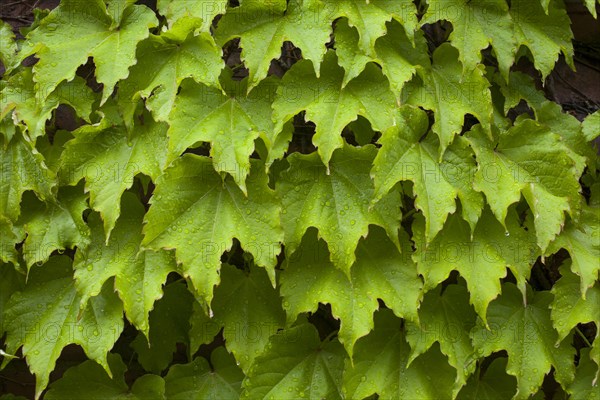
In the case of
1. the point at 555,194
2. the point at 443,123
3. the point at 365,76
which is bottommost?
the point at 555,194

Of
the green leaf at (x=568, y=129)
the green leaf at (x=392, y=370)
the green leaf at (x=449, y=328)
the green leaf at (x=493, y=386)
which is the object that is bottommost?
the green leaf at (x=493, y=386)

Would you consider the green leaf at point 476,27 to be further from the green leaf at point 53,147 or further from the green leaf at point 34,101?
the green leaf at point 53,147

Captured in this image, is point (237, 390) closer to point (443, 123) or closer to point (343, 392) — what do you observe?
point (343, 392)

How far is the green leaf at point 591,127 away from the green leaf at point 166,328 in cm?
136

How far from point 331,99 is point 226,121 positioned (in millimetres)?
292

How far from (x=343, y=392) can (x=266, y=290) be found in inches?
14.6

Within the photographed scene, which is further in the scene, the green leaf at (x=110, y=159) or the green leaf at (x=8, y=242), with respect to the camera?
the green leaf at (x=8, y=242)

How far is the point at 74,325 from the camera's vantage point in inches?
71.9

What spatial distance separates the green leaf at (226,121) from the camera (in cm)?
164

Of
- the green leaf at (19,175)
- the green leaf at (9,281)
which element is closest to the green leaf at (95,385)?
the green leaf at (9,281)

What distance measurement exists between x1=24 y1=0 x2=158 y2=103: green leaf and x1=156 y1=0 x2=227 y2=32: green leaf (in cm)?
5

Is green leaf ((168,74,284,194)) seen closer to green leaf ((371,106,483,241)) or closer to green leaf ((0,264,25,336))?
green leaf ((371,106,483,241))

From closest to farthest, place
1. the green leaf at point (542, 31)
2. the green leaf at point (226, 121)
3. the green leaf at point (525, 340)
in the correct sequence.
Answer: the green leaf at point (226, 121)
the green leaf at point (525, 340)
the green leaf at point (542, 31)

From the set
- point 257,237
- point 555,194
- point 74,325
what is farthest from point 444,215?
point 74,325
